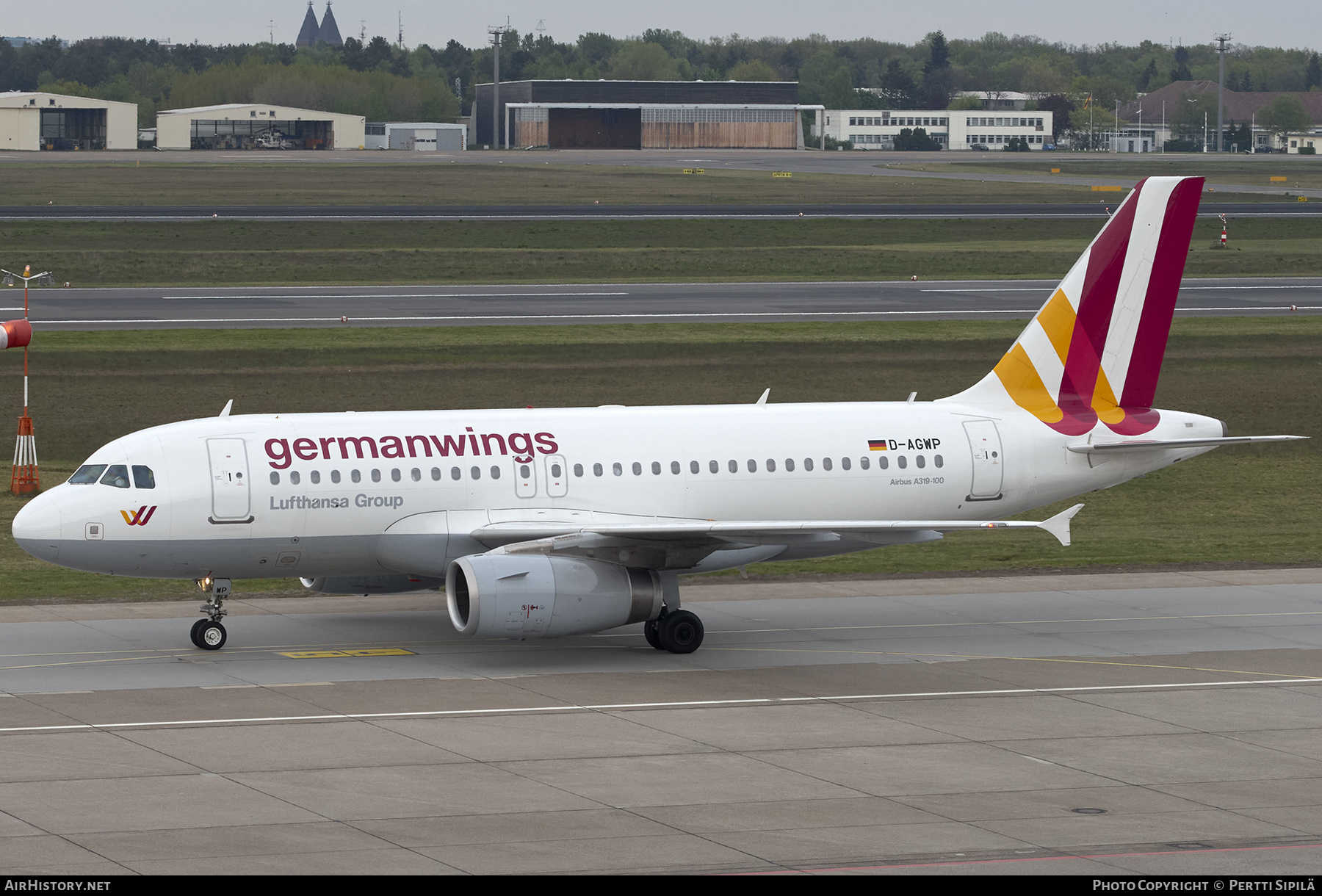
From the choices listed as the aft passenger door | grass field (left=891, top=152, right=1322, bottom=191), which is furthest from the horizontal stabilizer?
grass field (left=891, top=152, right=1322, bottom=191)

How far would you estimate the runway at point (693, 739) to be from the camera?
19438 millimetres

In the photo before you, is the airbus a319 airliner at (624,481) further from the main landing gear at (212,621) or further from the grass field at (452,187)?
the grass field at (452,187)

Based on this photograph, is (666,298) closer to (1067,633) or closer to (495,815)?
(1067,633)

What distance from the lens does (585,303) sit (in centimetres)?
7688

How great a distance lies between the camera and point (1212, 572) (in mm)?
38438

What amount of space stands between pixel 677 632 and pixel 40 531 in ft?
34.9

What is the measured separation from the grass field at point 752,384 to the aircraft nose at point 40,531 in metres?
7.37

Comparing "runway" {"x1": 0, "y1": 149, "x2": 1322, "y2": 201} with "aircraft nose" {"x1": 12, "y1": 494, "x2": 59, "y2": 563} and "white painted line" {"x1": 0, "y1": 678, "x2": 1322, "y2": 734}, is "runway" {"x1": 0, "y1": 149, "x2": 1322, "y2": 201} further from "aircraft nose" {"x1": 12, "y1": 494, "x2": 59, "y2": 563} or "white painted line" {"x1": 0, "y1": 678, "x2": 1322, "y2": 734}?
"aircraft nose" {"x1": 12, "y1": 494, "x2": 59, "y2": 563}

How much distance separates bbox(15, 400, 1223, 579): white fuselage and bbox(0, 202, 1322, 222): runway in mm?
78078

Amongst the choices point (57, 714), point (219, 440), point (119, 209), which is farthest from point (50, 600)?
point (119, 209)

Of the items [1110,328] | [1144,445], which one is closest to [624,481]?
[1144,445]

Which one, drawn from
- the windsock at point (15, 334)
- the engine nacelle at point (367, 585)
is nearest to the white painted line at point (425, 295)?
the windsock at point (15, 334)

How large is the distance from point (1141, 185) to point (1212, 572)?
29.2 feet

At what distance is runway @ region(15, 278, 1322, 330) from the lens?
7138 cm
